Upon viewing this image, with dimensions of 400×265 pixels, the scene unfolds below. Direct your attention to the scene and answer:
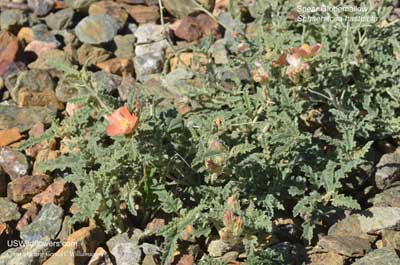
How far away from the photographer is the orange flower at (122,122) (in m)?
2.67

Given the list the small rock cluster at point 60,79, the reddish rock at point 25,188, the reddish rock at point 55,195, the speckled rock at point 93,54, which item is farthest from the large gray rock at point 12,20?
the reddish rock at point 55,195

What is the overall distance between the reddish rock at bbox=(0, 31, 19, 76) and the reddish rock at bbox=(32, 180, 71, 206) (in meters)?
1.16

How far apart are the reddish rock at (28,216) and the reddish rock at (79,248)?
288 mm

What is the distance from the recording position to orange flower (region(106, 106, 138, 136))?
2.67 m

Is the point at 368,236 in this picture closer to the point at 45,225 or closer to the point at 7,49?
the point at 45,225

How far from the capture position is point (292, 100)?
10.7ft

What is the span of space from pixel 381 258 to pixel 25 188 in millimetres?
1748

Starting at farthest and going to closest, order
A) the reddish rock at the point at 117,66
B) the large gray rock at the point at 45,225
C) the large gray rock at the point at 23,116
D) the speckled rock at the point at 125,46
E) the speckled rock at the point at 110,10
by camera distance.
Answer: the speckled rock at the point at 110,10 < the speckled rock at the point at 125,46 < the reddish rock at the point at 117,66 < the large gray rock at the point at 23,116 < the large gray rock at the point at 45,225

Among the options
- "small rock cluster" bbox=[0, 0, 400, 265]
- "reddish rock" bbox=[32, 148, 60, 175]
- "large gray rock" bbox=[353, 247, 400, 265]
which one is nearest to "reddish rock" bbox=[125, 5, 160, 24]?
"small rock cluster" bbox=[0, 0, 400, 265]

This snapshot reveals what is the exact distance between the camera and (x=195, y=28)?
14.3 feet

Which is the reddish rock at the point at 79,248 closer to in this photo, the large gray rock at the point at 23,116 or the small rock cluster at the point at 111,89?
the small rock cluster at the point at 111,89

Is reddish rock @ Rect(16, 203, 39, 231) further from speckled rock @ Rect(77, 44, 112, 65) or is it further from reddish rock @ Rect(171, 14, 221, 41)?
reddish rock @ Rect(171, 14, 221, 41)

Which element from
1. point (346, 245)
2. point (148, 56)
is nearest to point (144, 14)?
point (148, 56)

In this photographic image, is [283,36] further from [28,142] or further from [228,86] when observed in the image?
[28,142]
